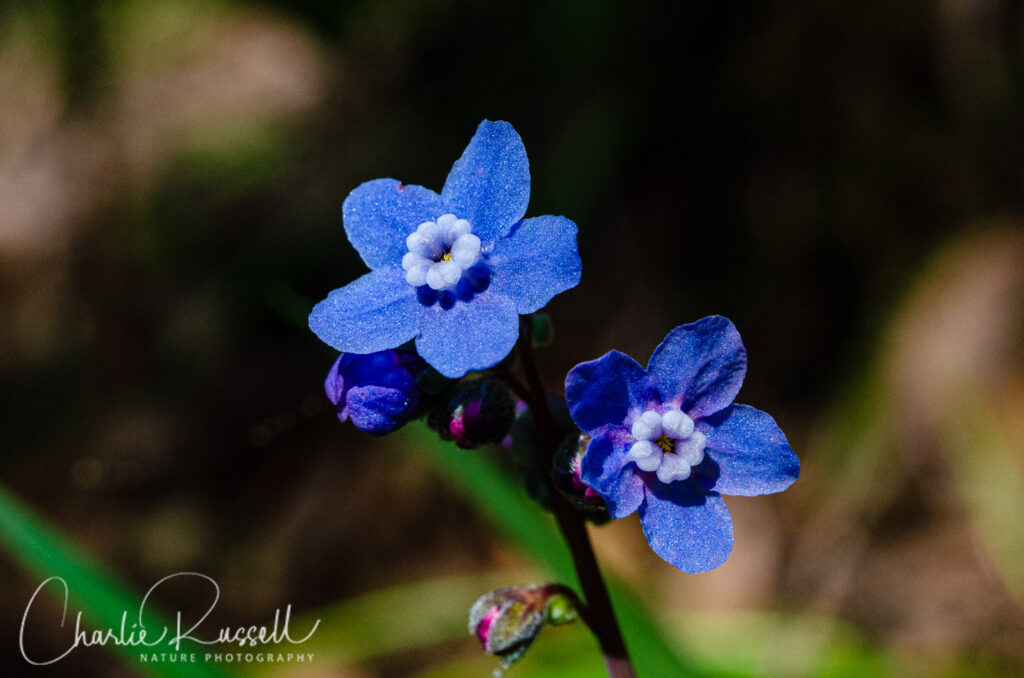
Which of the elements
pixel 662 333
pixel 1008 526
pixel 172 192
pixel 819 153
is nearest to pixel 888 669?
pixel 1008 526

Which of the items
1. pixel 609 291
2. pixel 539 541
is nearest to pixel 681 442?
pixel 539 541

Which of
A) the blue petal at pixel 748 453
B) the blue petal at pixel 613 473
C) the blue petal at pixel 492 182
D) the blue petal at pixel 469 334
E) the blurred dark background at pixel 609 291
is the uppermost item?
the blue petal at pixel 492 182

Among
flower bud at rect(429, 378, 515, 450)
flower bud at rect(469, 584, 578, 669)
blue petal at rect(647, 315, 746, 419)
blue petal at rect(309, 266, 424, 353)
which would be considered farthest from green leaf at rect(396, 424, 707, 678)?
blue petal at rect(647, 315, 746, 419)

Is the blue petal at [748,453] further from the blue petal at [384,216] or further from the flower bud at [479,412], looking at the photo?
the blue petal at [384,216]

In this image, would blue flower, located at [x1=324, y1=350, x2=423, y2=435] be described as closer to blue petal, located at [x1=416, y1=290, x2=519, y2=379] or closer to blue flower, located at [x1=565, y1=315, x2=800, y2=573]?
blue petal, located at [x1=416, y1=290, x2=519, y2=379]

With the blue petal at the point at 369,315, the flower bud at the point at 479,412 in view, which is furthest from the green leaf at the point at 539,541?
the blue petal at the point at 369,315

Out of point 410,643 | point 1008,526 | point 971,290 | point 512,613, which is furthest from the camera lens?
point 971,290

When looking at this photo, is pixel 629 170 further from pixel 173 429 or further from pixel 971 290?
pixel 173 429
